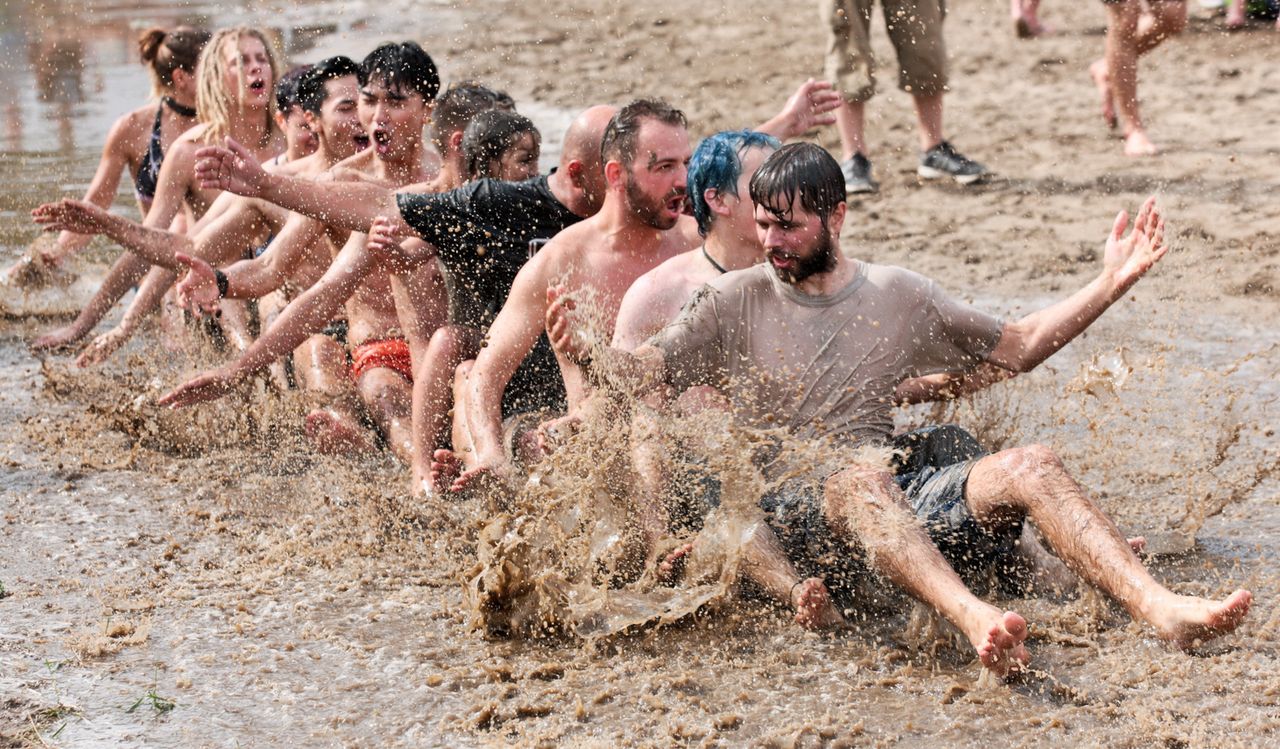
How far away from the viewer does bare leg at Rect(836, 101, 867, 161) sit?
978 cm

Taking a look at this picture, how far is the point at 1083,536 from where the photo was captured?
424 cm

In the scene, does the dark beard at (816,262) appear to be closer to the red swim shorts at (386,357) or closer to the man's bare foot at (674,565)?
the man's bare foot at (674,565)

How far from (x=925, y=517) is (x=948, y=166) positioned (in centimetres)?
566

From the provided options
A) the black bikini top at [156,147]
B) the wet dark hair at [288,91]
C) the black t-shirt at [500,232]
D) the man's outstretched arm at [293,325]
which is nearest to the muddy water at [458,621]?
the man's outstretched arm at [293,325]

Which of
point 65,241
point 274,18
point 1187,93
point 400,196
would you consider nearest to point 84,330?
point 65,241

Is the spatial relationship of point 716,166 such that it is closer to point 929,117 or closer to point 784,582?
point 784,582

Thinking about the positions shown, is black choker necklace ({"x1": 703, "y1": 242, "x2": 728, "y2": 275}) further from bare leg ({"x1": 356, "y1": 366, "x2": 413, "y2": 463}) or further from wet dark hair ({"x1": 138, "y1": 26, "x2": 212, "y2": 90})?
wet dark hair ({"x1": 138, "y1": 26, "x2": 212, "y2": 90})

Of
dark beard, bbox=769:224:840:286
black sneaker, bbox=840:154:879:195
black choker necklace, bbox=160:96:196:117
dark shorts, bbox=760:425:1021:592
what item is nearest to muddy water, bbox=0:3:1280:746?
dark shorts, bbox=760:425:1021:592

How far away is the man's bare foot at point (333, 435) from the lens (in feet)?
21.2

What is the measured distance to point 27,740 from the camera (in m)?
4.11

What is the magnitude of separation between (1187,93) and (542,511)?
24.4 ft

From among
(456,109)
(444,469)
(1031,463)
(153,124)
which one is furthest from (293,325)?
(1031,463)

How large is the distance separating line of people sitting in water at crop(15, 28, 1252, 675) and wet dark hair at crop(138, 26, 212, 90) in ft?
4.04

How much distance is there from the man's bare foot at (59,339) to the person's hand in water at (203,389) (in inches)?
82.9
